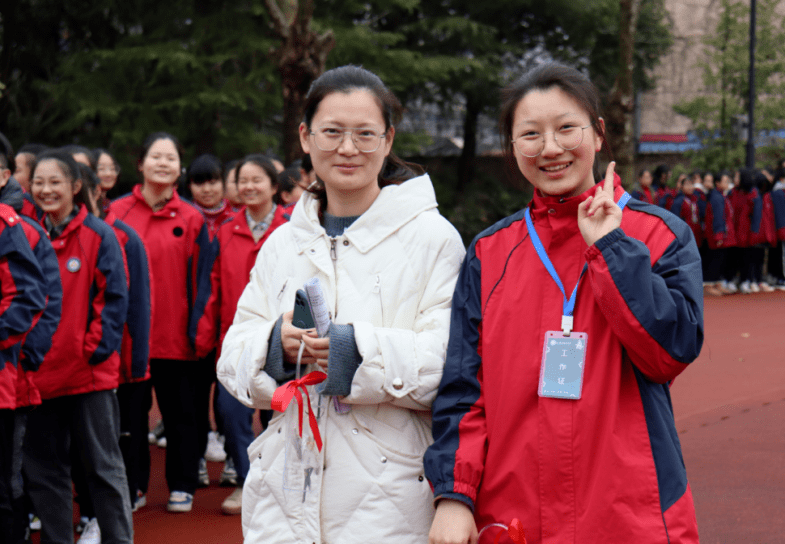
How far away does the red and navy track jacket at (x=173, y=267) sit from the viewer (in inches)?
233

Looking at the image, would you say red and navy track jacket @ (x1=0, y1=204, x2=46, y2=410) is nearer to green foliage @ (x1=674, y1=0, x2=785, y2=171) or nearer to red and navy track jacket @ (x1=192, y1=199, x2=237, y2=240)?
red and navy track jacket @ (x1=192, y1=199, x2=237, y2=240)

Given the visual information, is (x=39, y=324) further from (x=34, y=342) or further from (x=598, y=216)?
(x=598, y=216)

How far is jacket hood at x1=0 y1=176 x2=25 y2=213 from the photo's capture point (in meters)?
4.59

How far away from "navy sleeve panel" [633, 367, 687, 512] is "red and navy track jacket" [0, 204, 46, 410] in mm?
2967

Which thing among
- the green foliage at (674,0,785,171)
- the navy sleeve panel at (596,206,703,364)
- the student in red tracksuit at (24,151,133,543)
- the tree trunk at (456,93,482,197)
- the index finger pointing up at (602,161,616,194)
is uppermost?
the green foliage at (674,0,785,171)

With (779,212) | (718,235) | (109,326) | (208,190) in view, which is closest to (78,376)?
(109,326)

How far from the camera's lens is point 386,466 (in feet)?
8.04

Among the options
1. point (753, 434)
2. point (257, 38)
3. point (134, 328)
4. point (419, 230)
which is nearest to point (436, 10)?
point (257, 38)

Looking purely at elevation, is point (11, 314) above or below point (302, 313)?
below

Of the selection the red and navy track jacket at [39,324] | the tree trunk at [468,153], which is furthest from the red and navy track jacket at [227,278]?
the tree trunk at [468,153]

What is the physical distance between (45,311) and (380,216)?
7.91 ft

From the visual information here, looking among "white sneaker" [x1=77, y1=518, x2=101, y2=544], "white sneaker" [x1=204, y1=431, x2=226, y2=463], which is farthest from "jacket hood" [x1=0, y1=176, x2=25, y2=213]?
"white sneaker" [x1=204, y1=431, x2=226, y2=463]

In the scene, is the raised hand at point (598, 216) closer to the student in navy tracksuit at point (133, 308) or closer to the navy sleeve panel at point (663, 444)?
the navy sleeve panel at point (663, 444)

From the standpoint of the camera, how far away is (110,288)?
472 cm
